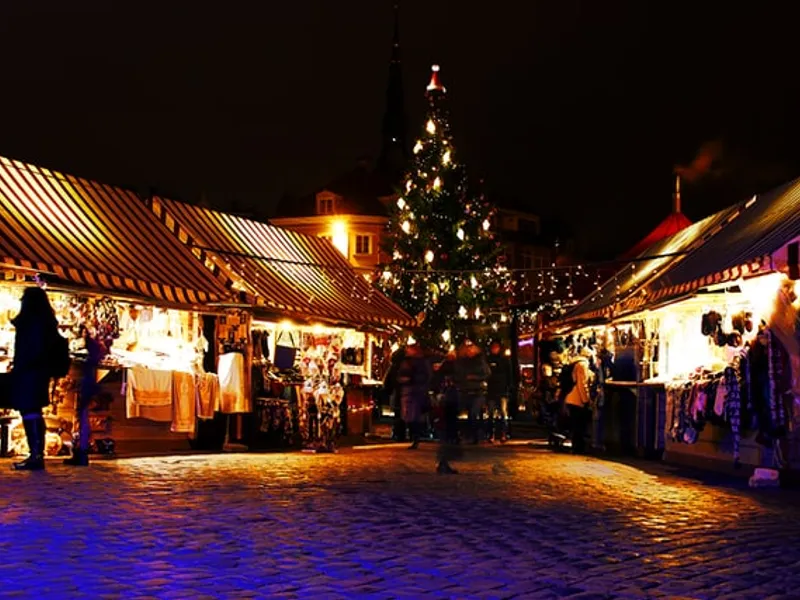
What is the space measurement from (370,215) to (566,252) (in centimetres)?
2131

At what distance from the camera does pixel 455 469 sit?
693 inches

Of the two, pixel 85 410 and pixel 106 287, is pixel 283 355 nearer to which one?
pixel 106 287

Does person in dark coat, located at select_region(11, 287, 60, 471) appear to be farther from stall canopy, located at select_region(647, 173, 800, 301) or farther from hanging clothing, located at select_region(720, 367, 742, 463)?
hanging clothing, located at select_region(720, 367, 742, 463)

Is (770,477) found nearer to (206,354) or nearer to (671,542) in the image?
(671,542)

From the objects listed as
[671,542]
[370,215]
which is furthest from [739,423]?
[370,215]

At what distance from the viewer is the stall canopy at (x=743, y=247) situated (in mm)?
15703

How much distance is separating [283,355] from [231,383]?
416 cm

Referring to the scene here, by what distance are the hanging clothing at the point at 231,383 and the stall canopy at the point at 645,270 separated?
22.9 ft

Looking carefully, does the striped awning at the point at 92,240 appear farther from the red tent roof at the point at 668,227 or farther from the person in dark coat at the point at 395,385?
the red tent roof at the point at 668,227

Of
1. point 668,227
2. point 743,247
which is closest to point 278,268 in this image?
point 743,247

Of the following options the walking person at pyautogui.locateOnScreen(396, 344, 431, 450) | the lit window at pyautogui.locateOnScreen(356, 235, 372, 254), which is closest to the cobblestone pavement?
the walking person at pyautogui.locateOnScreen(396, 344, 431, 450)

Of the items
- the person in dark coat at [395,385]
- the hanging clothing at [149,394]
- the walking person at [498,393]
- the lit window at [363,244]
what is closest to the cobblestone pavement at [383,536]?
the hanging clothing at [149,394]

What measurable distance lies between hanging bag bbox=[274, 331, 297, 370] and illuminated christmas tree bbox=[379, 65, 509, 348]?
15.1 metres

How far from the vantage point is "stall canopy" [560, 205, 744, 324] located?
914 inches
